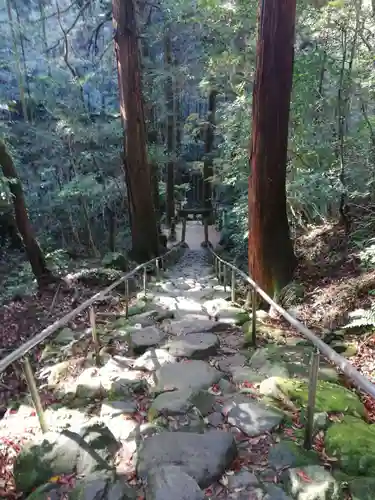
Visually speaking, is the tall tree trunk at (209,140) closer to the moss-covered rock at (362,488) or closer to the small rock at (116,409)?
the small rock at (116,409)

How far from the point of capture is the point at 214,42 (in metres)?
12.5

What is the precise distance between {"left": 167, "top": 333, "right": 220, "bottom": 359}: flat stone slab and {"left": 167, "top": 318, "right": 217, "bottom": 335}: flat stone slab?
1.16 ft

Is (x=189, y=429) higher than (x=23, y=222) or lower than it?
lower

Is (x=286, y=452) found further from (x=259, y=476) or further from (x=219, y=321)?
(x=219, y=321)

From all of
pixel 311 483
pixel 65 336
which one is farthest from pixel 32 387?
pixel 65 336

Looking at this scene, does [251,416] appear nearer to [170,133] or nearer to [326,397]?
[326,397]

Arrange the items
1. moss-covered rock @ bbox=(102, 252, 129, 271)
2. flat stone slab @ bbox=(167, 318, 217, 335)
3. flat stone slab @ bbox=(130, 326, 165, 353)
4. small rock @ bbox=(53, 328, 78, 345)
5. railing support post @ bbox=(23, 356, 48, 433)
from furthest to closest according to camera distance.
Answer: moss-covered rock @ bbox=(102, 252, 129, 271) < small rock @ bbox=(53, 328, 78, 345) < flat stone slab @ bbox=(167, 318, 217, 335) < flat stone slab @ bbox=(130, 326, 165, 353) < railing support post @ bbox=(23, 356, 48, 433)

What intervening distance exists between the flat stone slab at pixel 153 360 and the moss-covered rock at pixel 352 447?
170 centimetres

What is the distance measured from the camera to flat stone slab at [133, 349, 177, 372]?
352cm

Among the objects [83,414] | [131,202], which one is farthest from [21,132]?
[83,414]

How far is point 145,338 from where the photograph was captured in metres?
4.21

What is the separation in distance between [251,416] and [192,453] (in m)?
0.59

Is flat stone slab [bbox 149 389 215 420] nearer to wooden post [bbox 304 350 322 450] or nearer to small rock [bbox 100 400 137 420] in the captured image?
small rock [bbox 100 400 137 420]

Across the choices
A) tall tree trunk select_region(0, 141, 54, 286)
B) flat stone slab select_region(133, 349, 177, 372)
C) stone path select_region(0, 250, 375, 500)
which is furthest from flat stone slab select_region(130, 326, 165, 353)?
tall tree trunk select_region(0, 141, 54, 286)
